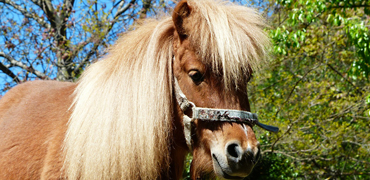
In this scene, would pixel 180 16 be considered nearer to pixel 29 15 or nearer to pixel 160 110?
pixel 160 110

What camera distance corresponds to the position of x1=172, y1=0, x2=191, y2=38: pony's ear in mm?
2145

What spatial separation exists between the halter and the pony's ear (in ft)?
1.07

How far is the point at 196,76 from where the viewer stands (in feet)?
6.61

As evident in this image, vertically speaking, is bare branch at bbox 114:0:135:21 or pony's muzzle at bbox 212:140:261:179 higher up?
bare branch at bbox 114:0:135:21

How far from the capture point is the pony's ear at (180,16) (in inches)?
84.4

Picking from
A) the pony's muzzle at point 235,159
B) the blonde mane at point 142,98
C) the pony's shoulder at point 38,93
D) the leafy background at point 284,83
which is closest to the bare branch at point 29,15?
the leafy background at point 284,83

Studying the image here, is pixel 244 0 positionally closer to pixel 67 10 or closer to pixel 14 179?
pixel 14 179

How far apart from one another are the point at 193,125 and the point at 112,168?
1.75ft

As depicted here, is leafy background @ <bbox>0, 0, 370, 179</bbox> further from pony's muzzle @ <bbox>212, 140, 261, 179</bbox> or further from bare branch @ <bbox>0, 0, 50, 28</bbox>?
pony's muzzle @ <bbox>212, 140, 261, 179</bbox>

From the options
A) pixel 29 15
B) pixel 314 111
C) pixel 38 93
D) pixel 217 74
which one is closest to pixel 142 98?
pixel 217 74

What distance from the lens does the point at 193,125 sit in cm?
204

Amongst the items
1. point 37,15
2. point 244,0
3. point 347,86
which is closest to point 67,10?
point 37,15

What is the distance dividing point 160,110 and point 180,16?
0.61 metres

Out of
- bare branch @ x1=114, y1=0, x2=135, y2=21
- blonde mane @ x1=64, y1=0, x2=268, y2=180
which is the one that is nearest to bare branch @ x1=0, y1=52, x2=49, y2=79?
bare branch @ x1=114, y1=0, x2=135, y2=21
